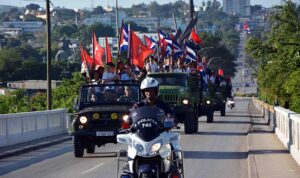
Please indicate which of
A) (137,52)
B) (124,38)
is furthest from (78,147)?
(124,38)

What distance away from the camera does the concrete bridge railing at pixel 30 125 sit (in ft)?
107

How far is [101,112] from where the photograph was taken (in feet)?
86.1

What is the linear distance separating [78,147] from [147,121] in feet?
42.3

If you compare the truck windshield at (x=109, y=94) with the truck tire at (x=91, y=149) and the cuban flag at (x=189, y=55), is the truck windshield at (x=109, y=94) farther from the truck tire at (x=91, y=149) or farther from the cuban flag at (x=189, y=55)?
the cuban flag at (x=189, y=55)

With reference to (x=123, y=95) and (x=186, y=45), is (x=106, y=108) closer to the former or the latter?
(x=123, y=95)

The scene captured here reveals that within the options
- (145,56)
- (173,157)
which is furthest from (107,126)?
(145,56)

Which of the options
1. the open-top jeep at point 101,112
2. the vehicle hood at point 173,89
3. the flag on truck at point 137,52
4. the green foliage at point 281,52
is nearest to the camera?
the open-top jeep at point 101,112

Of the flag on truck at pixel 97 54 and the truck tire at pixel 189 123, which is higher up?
the flag on truck at pixel 97 54

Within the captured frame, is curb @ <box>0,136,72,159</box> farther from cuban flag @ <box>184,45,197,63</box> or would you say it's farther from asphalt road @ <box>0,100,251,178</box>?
cuban flag @ <box>184,45,197,63</box>

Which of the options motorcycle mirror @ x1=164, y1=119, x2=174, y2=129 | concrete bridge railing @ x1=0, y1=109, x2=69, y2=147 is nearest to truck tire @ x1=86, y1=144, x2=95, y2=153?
concrete bridge railing @ x1=0, y1=109, x2=69, y2=147

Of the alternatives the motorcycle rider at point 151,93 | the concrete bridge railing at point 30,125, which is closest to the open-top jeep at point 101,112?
the concrete bridge railing at point 30,125

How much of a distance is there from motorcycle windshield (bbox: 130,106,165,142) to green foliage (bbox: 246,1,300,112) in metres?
30.4

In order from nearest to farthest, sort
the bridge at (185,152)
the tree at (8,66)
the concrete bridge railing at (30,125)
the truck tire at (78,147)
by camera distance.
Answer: the bridge at (185,152)
the truck tire at (78,147)
the concrete bridge railing at (30,125)
the tree at (8,66)

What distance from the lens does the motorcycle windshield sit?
1416 cm
